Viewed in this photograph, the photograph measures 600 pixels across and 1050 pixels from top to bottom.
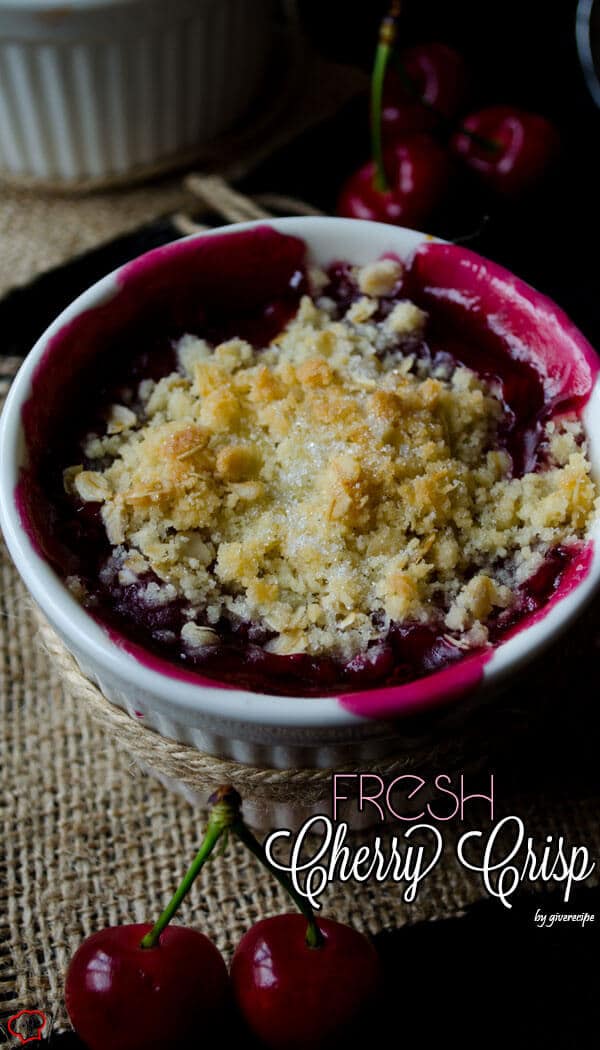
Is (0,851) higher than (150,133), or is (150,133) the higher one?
(150,133)

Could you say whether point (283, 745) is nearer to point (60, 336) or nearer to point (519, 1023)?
point (519, 1023)

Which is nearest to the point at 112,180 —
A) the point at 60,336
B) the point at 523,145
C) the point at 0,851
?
the point at 523,145

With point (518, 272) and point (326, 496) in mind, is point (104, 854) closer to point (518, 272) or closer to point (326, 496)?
point (326, 496)

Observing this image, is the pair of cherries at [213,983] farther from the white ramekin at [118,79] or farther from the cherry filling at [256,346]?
the white ramekin at [118,79]

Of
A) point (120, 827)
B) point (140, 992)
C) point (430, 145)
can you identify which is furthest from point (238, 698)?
point (430, 145)

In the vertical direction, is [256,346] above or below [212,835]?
above

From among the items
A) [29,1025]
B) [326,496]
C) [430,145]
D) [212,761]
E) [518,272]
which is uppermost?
[430,145]

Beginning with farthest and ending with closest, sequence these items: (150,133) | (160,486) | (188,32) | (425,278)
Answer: (150,133) < (188,32) < (425,278) < (160,486)
